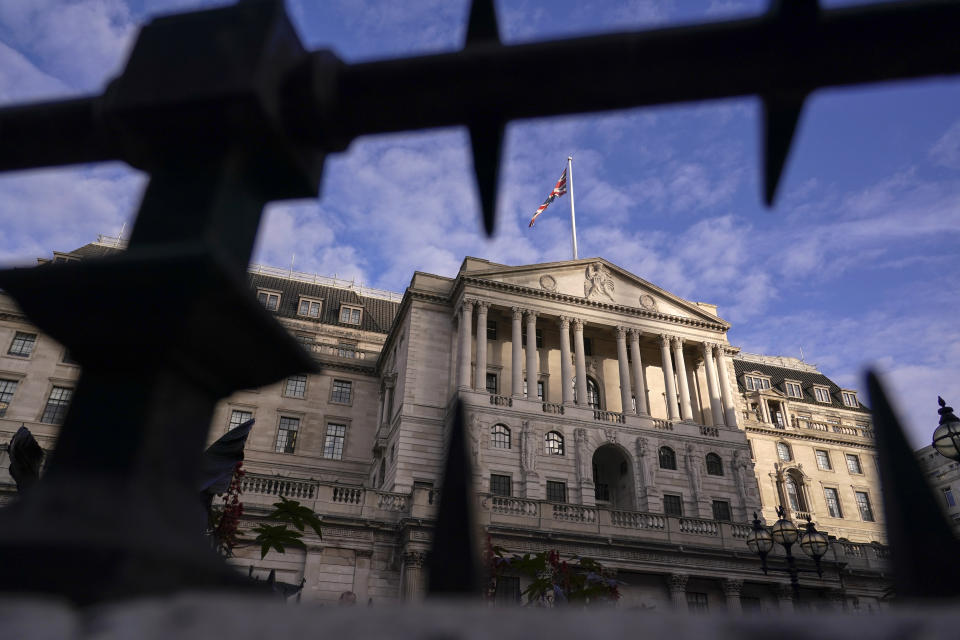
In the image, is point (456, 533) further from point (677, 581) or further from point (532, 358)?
point (532, 358)

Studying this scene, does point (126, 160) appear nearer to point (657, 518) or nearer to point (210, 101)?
point (210, 101)

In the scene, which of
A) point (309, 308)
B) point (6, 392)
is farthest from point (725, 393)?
point (6, 392)

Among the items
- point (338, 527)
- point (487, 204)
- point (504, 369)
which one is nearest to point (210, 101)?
point (487, 204)

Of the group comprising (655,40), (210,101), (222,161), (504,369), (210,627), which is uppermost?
(504,369)

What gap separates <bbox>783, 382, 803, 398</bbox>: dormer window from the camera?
217 feet

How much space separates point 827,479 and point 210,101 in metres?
65.6

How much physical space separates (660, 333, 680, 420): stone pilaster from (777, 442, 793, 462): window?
23132 millimetres

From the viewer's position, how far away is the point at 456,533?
198cm

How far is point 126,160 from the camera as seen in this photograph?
251 cm

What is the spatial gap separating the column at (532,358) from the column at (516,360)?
0.51 metres

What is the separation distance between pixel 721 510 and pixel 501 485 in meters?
13.9

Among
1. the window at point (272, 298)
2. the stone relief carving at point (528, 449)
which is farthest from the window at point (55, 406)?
the stone relief carving at point (528, 449)

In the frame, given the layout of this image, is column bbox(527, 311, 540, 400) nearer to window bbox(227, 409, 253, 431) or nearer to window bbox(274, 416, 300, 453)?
window bbox(274, 416, 300, 453)

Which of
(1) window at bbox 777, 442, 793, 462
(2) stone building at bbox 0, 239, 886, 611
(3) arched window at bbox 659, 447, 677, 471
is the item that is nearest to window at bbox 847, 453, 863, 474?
(1) window at bbox 777, 442, 793, 462
